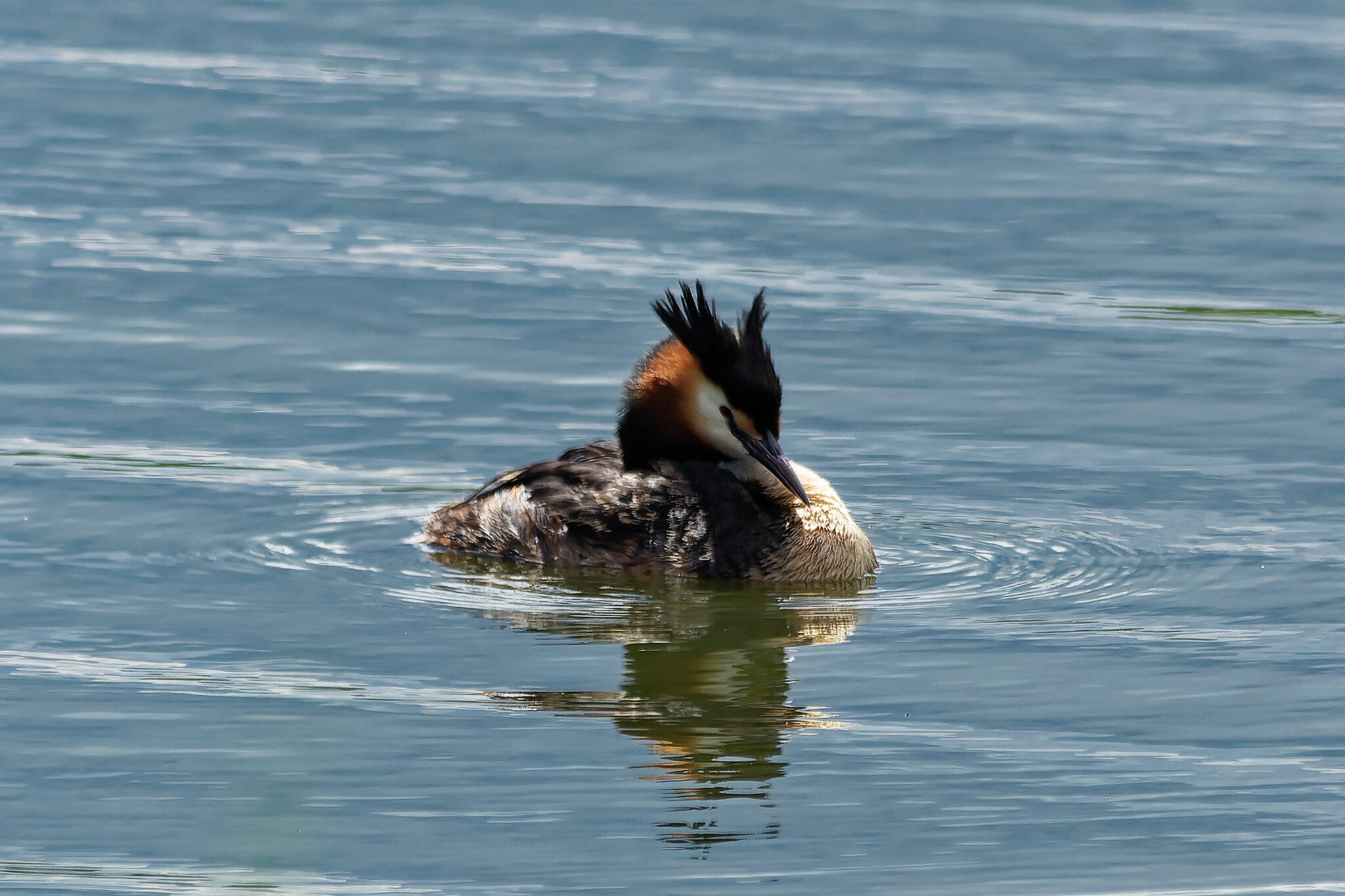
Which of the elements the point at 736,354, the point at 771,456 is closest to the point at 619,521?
the point at 771,456

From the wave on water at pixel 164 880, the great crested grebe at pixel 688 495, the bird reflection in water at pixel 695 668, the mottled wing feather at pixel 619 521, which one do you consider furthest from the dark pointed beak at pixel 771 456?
the wave on water at pixel 164 880

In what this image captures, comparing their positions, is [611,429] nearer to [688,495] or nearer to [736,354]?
[688,495]

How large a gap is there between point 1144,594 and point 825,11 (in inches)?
527

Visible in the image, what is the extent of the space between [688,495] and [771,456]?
426 millimetres

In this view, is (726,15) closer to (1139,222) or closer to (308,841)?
(1139,222)

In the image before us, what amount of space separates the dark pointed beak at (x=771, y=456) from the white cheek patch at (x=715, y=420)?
0.06 meters

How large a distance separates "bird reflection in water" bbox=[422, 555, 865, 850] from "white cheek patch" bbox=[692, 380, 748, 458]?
720 millimetres

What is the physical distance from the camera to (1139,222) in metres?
16.9

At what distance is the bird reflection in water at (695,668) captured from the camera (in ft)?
28.0

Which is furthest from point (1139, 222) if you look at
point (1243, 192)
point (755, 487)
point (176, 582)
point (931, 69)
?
point (176, 582)

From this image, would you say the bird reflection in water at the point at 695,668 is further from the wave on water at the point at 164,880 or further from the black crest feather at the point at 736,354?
the wave on water at the point at 164,880

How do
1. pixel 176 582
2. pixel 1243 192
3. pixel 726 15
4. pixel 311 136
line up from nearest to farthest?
pixel 176 582
pixel 1243 192
pixel 311 136
pixel 726 15

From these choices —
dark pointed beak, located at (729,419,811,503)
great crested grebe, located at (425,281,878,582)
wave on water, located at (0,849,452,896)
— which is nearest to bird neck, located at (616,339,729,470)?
great crested grebe, located at (425,281,878,582)

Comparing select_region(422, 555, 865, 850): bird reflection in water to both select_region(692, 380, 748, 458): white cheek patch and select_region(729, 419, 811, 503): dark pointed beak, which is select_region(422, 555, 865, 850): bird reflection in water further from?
select_region(692, 380, 748, 458): white cheek patch
